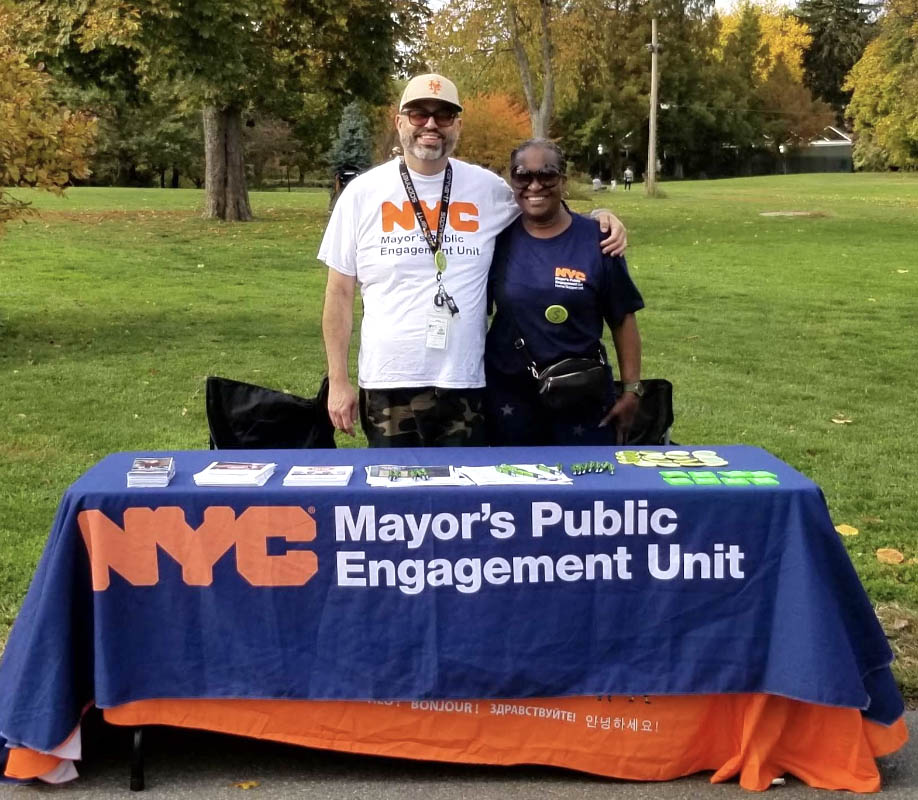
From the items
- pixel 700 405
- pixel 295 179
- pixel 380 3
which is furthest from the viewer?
pixel 295 179

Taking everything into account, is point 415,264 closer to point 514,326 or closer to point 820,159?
point 514,326

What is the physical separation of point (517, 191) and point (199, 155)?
196 feet

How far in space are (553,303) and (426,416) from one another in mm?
600

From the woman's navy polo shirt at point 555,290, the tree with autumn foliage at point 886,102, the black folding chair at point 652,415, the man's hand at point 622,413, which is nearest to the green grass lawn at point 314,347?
the black folding chair at point 652,415

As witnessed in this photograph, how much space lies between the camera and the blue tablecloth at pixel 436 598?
3.29m

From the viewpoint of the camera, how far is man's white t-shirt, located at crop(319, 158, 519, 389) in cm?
387

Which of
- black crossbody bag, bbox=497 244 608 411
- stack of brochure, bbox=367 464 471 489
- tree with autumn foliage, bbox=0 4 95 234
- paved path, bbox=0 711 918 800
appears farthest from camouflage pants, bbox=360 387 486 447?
tree with autumn foliage, bbox=0 4 95 234

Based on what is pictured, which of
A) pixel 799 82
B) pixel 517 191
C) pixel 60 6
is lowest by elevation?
pixel 517 191

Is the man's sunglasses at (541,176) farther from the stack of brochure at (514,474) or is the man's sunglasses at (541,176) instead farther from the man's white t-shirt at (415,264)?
the stack of brochure at (514,474)

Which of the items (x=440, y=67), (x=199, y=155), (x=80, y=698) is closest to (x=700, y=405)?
(x=80, y=698)

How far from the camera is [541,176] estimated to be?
3781 mm

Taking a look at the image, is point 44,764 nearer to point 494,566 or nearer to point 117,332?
point 494,566

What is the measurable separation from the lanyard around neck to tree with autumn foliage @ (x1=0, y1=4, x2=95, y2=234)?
5.69 metres

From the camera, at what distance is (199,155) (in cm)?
6059
